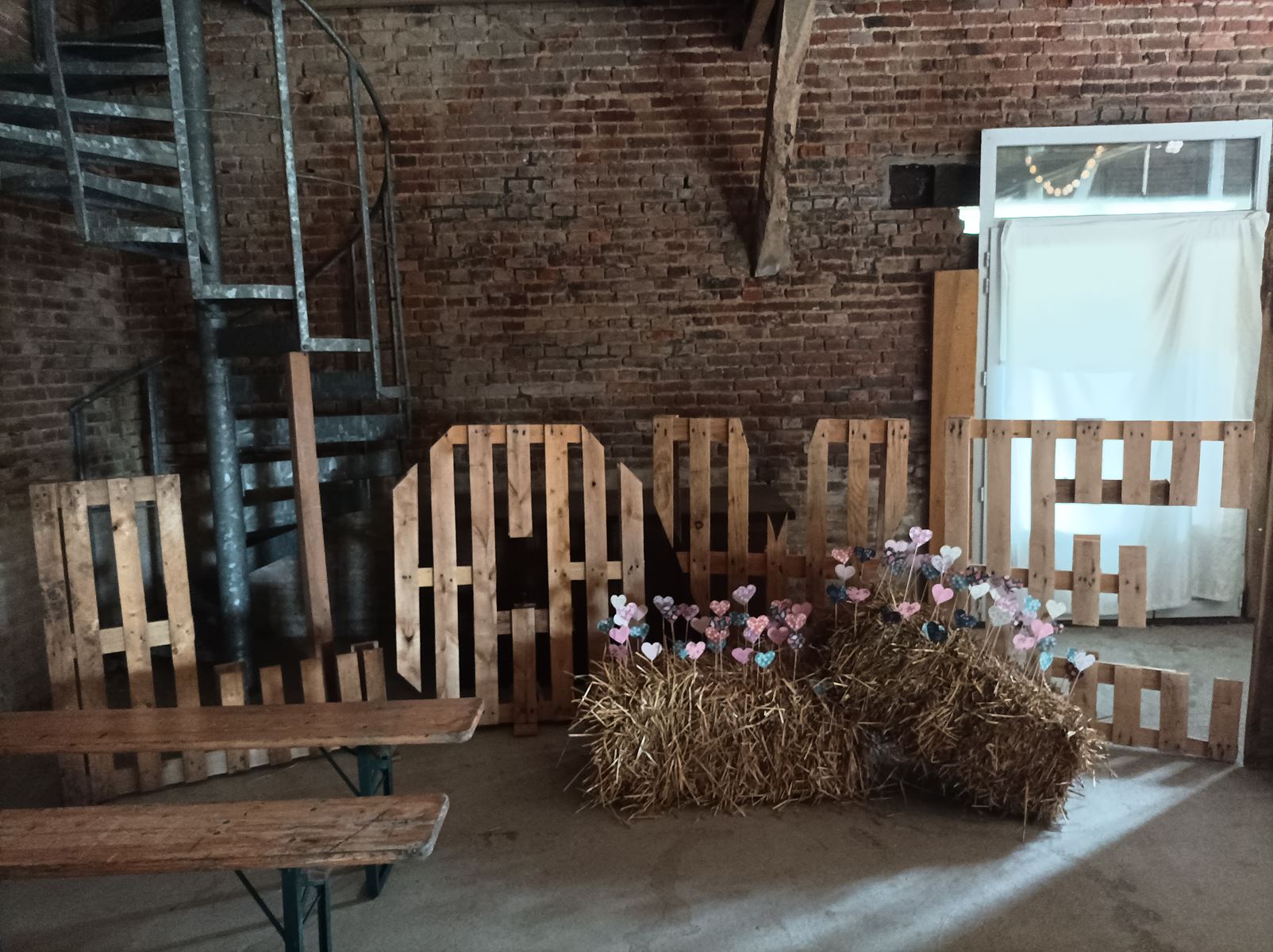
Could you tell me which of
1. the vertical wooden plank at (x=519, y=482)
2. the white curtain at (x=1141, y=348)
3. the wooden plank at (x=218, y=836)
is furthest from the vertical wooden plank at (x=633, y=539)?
the white curtain at (x=1141, y=348)

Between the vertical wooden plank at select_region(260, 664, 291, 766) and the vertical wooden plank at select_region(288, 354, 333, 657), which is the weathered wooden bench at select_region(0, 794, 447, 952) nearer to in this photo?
the vertical wooden plank at select_region(260, 664, 291, 766)

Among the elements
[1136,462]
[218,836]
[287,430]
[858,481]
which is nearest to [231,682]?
[218,836]

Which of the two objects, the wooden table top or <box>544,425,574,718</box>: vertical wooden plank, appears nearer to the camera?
the wooden table top

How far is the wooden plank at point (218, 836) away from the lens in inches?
68.1

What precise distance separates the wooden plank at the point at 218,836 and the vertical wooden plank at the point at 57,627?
931mm

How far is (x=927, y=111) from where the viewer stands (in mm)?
4445

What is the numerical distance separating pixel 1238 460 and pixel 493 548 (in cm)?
278

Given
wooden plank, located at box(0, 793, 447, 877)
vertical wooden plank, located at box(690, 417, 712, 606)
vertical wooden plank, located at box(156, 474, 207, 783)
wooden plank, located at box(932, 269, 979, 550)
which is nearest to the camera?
wooden plank, located at box(0, 793, 447, 877)

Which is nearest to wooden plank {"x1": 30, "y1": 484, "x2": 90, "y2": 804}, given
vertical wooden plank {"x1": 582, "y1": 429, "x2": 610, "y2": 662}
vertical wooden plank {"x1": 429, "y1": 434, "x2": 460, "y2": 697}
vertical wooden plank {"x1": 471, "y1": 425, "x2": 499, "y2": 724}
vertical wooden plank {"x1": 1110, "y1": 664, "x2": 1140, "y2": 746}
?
vertical wooden plank {"x1": 429, "y1": 434, "x2": 460, "y2": 697}

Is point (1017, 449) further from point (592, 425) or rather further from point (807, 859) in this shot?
point (807, 859)

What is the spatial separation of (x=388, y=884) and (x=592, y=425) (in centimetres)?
277

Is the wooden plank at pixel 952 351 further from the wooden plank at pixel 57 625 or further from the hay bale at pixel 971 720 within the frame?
the wooden plank at pixel 57 625

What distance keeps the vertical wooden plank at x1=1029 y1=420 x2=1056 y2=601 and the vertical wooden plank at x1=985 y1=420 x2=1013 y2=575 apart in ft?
0.28

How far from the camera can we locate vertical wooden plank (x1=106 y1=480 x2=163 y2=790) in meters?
2.77
